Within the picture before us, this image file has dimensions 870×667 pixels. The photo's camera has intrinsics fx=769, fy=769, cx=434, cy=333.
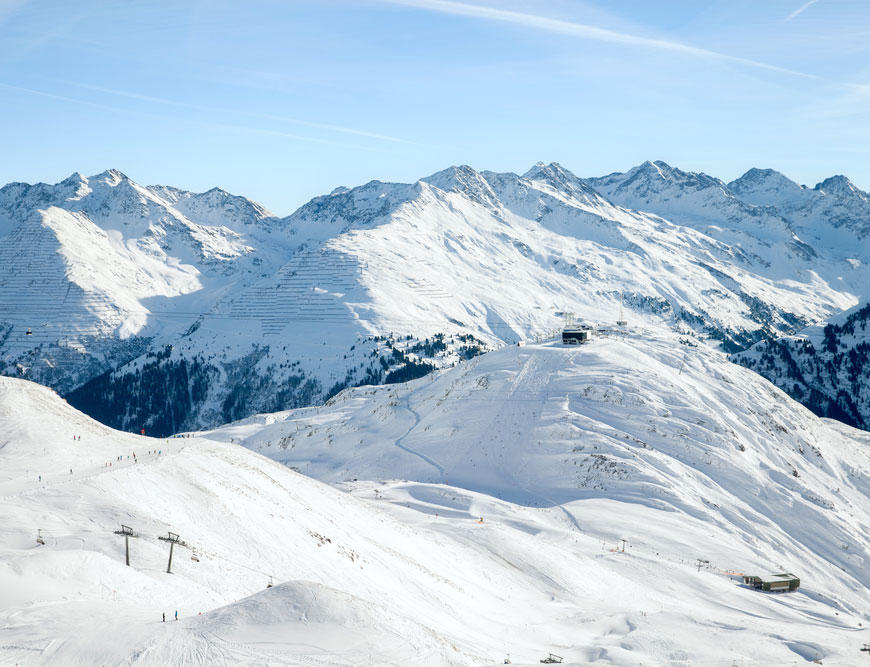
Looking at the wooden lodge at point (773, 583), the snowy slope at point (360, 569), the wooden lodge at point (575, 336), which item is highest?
the wooden lodge at point (575, 336)

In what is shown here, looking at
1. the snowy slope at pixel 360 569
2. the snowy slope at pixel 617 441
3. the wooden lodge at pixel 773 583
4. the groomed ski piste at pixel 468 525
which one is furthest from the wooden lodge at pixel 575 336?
the wooden lodge at pixel 773 583

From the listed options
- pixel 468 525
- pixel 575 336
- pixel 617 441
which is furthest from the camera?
pixel 575 336

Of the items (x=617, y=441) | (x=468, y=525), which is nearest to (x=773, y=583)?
(x=468, y=525)

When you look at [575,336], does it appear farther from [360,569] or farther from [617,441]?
[360,569]

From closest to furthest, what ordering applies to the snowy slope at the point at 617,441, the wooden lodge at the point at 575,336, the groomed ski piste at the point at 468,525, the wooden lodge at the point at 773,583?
the groomed ski piste at the point at 468,525 < the wooden lodge at the point at 773,583 < the snowy slope at the point at 617,441 < the wooden lodge at the point at 575,336

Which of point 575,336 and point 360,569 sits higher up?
point 575,336

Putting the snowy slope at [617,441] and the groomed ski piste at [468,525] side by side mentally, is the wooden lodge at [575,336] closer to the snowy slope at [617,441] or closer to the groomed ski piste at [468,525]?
the snowy slope at [617,441]
